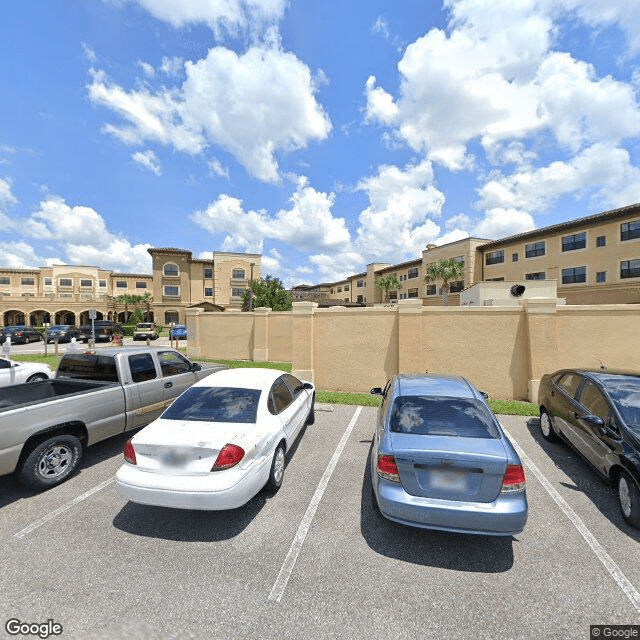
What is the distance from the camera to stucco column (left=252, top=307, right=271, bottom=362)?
17453 mm

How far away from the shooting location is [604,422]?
4.59 metres

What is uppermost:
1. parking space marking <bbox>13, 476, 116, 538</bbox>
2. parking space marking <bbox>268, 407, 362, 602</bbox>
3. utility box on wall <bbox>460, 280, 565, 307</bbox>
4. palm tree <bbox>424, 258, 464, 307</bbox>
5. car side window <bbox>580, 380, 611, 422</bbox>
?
palm tree <bbox>424, 258, 464, 307</bbox>

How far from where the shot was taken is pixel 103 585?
292 centimetres

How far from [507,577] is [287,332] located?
14.9 metres

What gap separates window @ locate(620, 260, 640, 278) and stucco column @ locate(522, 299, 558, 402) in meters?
27.9

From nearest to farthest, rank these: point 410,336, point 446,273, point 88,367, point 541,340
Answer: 1. point 88,367
2. point 541,340
3. point 410,336
4. point 446,273

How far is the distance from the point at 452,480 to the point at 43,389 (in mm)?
A: 7421

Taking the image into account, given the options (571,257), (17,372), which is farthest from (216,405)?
(571,257)

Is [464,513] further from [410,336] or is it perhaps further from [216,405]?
[410,336]

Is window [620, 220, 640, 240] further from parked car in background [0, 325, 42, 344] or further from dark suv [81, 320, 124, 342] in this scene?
parked car in background [0, 325, 42, 344]

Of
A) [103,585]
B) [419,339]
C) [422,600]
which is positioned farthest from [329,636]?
[419,339]

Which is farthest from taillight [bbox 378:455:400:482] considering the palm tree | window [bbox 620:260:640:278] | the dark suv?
the palm tree

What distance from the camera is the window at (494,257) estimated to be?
124ft

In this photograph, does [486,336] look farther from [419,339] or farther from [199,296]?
[199,296]
